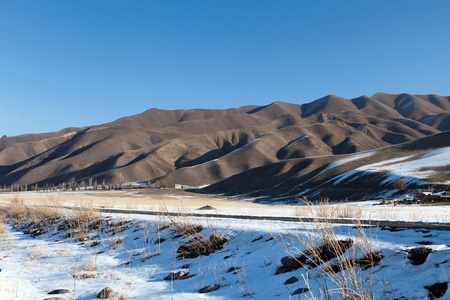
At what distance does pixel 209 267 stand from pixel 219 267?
0.92 feet

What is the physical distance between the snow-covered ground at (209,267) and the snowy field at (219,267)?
0.05 feet

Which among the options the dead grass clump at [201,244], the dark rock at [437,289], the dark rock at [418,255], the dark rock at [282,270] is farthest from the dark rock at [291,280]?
the dead grass clump at [201,244]

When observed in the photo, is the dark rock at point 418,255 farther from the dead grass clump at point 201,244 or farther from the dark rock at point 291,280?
the dead grass clump at point 201,244

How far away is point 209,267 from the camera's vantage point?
29.6 ft

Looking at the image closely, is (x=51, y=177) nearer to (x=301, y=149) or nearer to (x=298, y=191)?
(x=301, y=149)

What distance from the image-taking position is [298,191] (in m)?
77.1

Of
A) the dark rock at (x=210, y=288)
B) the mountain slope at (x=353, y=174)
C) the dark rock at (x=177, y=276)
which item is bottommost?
the mountain slope at (x=353, y=174)

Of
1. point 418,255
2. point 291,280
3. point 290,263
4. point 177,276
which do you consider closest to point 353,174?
point 177,276

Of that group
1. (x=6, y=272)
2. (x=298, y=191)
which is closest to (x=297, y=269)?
(x=6, y=272)

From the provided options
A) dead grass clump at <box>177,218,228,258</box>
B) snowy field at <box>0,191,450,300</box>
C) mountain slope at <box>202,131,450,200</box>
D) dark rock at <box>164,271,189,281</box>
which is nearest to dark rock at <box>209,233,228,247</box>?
dead grass clump at <box>177,218,228,258</box>

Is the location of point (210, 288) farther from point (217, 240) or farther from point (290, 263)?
point (217, 240)

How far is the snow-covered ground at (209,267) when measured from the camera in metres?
5.95

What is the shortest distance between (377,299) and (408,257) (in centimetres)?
151

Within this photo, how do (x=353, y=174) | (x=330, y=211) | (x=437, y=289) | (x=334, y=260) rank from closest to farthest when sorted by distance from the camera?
(x=437, y=289) → (x=334, y=260) → (x=330, y=211) → (x=353, y=174)
